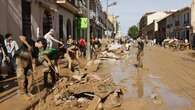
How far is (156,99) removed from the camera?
11.0 metres

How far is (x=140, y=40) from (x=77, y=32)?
66.8 feet

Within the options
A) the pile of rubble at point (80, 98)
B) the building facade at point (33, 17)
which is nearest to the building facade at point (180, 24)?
the building facade at point (33, 17)

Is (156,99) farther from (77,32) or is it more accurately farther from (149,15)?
(149,15)

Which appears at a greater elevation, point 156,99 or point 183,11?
point 183,11

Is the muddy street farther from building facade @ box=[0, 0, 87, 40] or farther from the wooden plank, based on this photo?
building facade @ box=[0, 0, 87, 40]

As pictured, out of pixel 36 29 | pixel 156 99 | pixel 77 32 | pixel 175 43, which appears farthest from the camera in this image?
pixel 175 43

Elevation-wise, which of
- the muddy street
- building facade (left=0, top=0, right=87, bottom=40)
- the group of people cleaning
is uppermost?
building facade (left=0, top=0, right=87, bottom=40)

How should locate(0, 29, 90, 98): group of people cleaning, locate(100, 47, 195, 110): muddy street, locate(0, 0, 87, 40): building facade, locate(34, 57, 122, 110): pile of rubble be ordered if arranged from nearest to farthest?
locate(34, 57, 122, 110): pile of rubble, locate(100, 47, 195, 110): muddy street, locate(0, 29, 90, 98): group of people cleaning, locate(0, 0, 87, 40): building facade

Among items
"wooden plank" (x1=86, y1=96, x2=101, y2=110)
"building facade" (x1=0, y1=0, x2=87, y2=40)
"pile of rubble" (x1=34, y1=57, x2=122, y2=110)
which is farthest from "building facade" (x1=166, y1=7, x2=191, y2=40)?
"wooden plank" (x1=86, y1=96, x2=101, y2=110)

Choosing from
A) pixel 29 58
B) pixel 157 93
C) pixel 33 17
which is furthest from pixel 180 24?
pixel 29 58

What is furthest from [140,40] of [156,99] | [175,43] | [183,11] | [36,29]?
[183,11]

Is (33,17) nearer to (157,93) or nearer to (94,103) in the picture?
(157,93)

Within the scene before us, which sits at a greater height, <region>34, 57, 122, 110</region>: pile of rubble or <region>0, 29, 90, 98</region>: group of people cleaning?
<region>0, 29, 90, 98</region>: group of people cleaning

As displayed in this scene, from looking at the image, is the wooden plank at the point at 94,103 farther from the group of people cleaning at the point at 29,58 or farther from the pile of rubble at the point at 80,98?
the group of people cleaning at the point at 29,58
